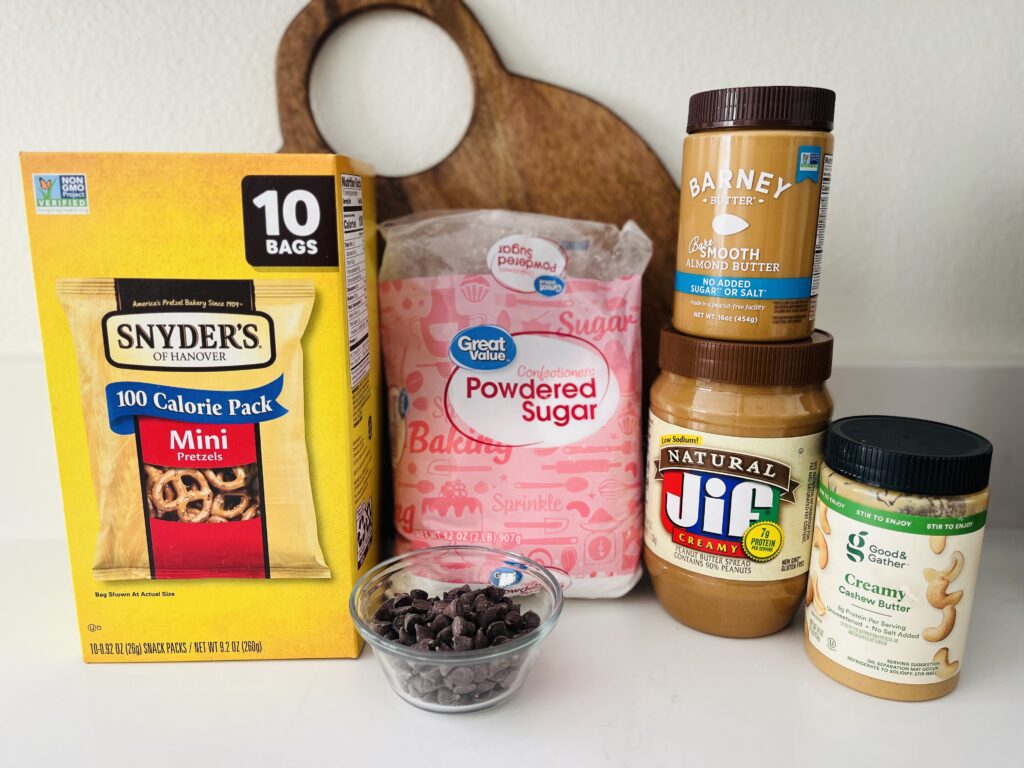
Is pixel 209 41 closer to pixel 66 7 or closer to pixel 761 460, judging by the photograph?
pixel 66 7

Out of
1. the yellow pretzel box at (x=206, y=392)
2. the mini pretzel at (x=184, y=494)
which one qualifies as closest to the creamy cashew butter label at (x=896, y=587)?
the yellow pretzel box at (x=206, y=392)

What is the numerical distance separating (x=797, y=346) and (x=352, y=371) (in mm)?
360

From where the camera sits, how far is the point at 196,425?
0.61m

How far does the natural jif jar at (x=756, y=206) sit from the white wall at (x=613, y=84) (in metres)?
0.21

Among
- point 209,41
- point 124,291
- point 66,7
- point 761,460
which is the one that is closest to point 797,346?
point 761,460

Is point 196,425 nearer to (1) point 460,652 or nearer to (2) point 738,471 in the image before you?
(1) point 460,652

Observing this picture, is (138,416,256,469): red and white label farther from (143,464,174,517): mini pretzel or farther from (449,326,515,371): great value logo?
(449,326,515,371): great value logo

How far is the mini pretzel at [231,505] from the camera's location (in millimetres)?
626

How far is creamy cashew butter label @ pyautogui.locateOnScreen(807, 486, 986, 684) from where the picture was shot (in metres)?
0.57

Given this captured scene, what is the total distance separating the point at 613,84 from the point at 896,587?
0.54 meters

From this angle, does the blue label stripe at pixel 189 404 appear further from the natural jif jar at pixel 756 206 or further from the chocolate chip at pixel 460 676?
the natural jif jar at pixel 756 206

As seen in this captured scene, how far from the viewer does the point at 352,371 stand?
631 mm

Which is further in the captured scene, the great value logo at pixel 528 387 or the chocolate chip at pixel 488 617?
the great value logo at pixel 528 387

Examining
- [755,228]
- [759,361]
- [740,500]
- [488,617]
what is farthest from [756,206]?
[488,617]
